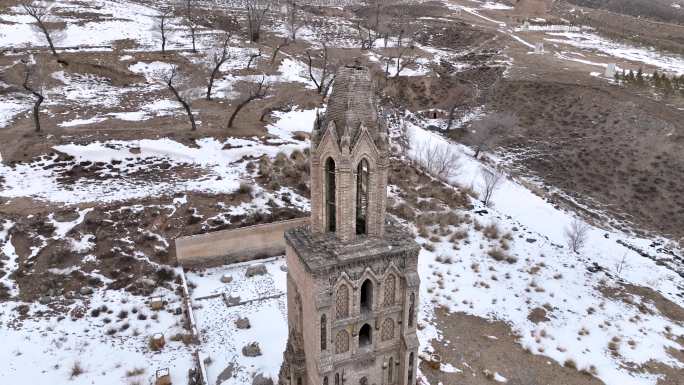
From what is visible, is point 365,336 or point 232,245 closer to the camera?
point 365,336

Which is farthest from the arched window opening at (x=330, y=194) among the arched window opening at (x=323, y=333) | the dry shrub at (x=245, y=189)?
the dry shrub at (x=245, y=189)

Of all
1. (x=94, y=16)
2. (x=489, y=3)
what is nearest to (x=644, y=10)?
(x=489, y=3)

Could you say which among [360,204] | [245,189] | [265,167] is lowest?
[245,189]

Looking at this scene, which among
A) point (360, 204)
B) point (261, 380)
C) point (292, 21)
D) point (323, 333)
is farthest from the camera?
point (292, 21)

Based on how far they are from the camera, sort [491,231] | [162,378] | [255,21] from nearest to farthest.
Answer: [162,378], [491,231], [255,21]

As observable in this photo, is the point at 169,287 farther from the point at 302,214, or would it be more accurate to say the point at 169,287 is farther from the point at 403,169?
the point at 403,169

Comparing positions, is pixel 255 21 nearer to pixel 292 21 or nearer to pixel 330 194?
pixel 292 21

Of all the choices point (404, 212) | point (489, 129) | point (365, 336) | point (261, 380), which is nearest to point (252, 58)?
point (489, 129)

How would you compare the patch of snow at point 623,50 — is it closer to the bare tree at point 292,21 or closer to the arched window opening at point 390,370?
the bare tree at point 292,21
